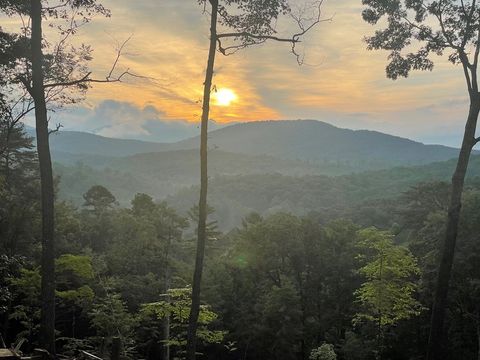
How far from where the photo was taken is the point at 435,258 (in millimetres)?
26078

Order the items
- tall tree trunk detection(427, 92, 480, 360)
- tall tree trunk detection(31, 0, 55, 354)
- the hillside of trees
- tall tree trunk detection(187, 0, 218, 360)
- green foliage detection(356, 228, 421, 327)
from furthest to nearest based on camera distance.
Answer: the hillside of trees, green foliage detection(356, 228, 421, 327), tall tree trunk detection(187, 0, 218, 360), tall tree trunk detection(31, 0, 55, 354), tall tree trunk detection(427, 92, 480, 360)

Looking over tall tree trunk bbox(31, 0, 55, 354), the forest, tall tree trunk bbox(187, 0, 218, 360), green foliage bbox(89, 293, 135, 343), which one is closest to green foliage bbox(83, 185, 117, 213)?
the forest

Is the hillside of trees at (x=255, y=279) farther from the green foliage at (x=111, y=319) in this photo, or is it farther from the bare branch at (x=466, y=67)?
the bare branch at (x=466, y=67)

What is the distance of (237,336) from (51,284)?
92.0 ft

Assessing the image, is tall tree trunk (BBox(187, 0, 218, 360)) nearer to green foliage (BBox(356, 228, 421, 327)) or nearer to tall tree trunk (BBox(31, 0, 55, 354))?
tall tree trunk (BBox(31, 0, 55, 354))

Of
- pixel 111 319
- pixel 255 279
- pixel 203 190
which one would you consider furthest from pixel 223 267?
pixel 203 190

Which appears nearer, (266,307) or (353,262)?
(266,307)

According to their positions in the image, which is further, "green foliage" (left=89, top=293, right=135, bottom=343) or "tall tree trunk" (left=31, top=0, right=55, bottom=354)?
"green foliage" (left=89, top=293, right=135, bottom=343)

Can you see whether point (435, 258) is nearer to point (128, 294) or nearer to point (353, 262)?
point (353, 262)

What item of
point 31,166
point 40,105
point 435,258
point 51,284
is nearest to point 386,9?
point 40,105

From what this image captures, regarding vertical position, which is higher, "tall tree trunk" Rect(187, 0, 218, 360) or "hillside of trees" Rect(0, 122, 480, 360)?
"tall tree trunk" Rect(187, 0, 218, 360)

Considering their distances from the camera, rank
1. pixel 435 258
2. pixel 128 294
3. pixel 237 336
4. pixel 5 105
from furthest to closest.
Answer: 1. pixel 237 336
2. pixel 128 294
3. pixel 435 258
4. pixel 5 105

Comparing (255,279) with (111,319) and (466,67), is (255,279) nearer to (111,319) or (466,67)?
(111,319)

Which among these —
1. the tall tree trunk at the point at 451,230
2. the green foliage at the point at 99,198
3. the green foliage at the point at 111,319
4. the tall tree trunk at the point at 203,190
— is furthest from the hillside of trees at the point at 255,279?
the tall tree trunk at the point at 203,190
